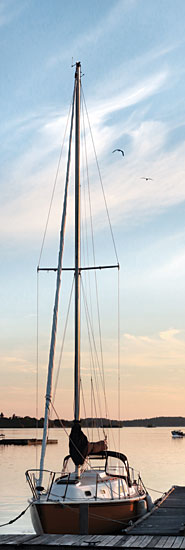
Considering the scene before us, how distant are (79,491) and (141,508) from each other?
4051 mm

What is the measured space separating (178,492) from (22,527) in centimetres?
859

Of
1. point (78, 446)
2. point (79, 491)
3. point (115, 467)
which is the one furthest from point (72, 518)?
point (115, 467)

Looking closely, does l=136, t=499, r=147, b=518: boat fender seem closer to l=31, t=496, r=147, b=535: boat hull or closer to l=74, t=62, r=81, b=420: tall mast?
l=31, t=496, r=147, b=535: boat hull

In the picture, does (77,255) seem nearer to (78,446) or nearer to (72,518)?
(78,446)

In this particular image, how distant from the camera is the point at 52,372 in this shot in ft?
78.4

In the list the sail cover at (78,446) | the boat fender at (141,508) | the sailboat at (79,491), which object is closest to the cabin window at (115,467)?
the sailboat at (79,491)

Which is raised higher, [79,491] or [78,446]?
[78,446]

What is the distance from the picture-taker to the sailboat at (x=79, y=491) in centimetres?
2095

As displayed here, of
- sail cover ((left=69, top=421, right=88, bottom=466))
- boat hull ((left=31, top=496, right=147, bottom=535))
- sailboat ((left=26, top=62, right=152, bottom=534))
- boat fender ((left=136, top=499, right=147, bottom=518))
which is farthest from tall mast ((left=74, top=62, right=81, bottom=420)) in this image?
boat fender ((left=136, top=499, right=147, bottom=518))

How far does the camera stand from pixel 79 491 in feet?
70.9

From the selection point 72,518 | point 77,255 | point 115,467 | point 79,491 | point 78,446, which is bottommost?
point 72,518

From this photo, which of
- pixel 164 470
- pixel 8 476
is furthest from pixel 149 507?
pixel 164 470

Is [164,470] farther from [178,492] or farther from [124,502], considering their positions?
[124,502]

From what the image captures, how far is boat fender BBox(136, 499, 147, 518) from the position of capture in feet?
78.9
